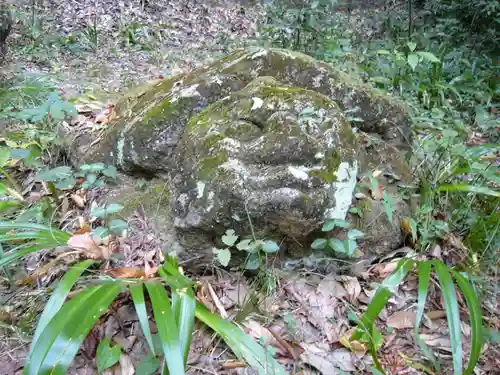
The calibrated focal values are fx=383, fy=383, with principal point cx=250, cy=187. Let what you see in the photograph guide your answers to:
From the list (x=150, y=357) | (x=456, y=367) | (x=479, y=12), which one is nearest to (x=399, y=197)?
(x=456, y=367)

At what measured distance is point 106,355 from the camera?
151 cm

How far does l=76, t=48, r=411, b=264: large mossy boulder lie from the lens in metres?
1.83

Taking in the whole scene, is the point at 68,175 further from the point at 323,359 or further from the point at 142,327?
the point at 323,359

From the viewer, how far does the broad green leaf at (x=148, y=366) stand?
4.81ft

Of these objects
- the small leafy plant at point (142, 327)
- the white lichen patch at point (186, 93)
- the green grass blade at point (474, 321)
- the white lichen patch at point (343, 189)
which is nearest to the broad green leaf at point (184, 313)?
the small leafy plant at point (142, 327)

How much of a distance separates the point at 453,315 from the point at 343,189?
2.44ft

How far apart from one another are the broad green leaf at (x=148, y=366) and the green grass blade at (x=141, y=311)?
0.06 meters

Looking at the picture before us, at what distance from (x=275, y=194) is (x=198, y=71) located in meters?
1.20

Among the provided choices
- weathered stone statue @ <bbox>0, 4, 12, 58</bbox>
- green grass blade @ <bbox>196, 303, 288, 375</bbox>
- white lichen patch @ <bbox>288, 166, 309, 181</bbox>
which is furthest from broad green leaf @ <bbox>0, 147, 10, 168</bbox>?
weathered stone statue @ <bbox>0, 4, 12, 58</bbox>

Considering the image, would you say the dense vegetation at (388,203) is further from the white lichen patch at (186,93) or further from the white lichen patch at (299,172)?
the white lichen patch at (186,93)

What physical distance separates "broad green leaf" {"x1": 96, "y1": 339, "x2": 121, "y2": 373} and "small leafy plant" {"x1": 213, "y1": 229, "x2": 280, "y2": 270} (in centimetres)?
55

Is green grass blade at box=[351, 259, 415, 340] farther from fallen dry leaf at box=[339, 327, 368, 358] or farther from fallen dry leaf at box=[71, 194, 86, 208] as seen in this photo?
fallen dry leaf at box=[71, 194, 86, 208]

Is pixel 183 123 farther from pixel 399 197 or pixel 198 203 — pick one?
pixel 399 197

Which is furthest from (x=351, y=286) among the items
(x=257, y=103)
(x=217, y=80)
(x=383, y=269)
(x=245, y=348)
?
(x=217, y=80)
